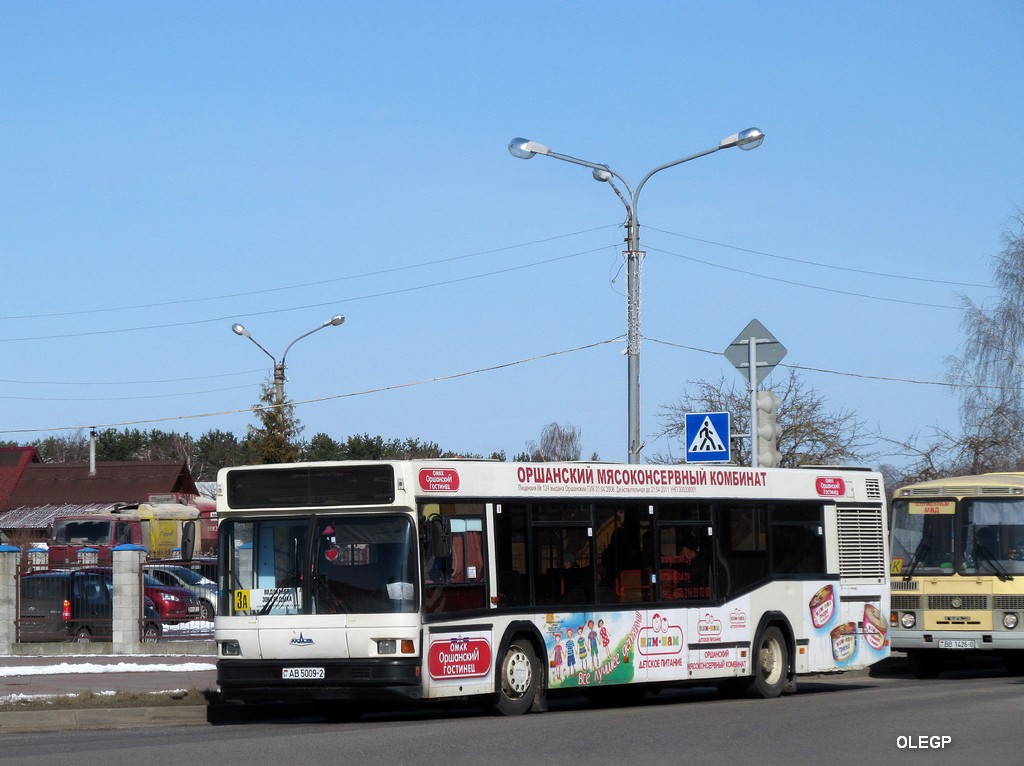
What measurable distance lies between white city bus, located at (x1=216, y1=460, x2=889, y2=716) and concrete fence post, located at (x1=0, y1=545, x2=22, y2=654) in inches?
477

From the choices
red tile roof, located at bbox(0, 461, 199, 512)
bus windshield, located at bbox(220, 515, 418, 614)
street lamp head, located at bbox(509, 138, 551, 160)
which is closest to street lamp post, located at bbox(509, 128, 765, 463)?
street lamp head, located at bbox(509, 138, 551, 160)

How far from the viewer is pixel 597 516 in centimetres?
1755

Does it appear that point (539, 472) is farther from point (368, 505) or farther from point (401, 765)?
point (401, 765)

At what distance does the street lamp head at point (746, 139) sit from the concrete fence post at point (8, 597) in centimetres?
1413

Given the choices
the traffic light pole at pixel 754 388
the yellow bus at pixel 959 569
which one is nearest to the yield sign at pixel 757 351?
the traffic light pole at pixel 754 388

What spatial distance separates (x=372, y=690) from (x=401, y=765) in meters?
3.49

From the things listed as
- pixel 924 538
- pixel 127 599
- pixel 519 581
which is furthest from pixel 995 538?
pixel 127 599

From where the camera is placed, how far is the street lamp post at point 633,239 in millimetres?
24797

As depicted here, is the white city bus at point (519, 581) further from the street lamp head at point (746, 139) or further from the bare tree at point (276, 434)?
the bare tree at point (276, 434)

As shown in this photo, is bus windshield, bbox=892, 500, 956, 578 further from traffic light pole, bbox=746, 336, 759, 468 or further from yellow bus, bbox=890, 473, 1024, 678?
traffic light pole, bbox=746, 336, 759, 468

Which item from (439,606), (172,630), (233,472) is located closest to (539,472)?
(439,606)

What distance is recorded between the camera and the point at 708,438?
23.9 m

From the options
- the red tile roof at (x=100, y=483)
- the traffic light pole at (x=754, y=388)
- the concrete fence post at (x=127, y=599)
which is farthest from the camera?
the red tile roof at (x=100, y=483)

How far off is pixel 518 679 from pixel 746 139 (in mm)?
11988
